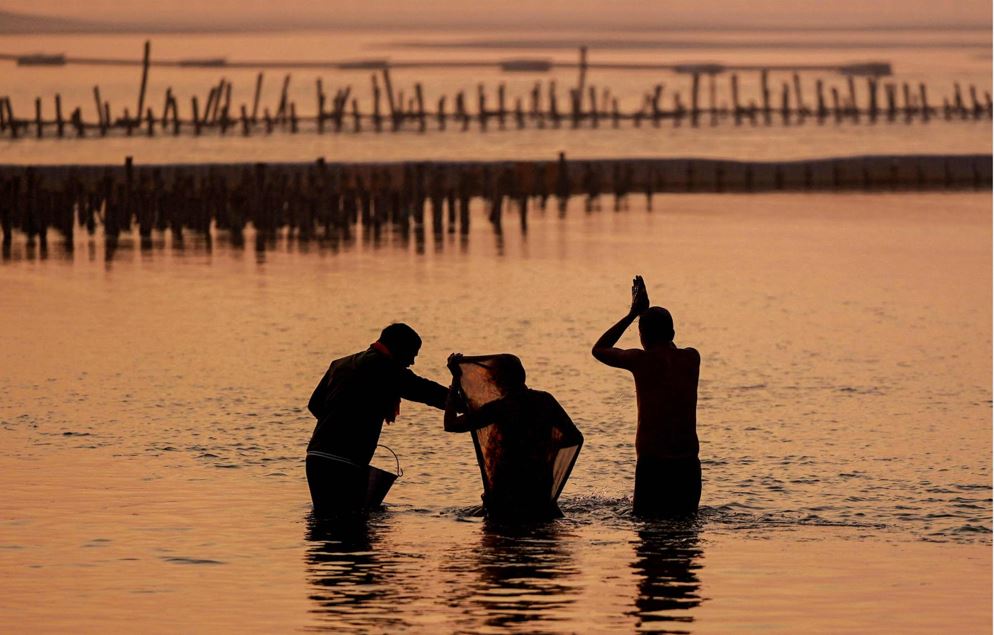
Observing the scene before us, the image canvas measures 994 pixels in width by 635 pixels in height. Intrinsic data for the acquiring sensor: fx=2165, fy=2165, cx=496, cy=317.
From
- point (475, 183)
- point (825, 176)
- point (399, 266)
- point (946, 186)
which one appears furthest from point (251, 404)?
point (825, 176)

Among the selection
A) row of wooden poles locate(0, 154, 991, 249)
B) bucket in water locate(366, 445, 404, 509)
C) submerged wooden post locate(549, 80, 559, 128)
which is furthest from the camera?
submerged wooden post locate(549, 80, 559, 128)

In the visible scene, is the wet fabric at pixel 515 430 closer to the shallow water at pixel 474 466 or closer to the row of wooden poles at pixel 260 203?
the shallow water at pixel 474 466

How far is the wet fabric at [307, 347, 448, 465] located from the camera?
11.2m

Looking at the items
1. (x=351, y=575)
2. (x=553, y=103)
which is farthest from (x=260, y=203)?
(x=553, y=103)

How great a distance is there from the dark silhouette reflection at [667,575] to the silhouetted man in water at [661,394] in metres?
0.38

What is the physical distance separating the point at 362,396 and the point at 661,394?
1.58m

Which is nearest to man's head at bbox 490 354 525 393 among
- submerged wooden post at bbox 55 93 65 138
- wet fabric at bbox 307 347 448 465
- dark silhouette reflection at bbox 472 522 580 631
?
wet fabric at bbox 307 347 448 465

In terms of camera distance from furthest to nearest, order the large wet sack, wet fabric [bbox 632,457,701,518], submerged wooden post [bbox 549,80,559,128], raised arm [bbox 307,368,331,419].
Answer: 1. submerged wooden post [bbox 549,80,559,128]
2. raised arm [bbox 307,368,331,419]
3. the large wet sack
4. wet fabric [bbox 632,457,701,518]

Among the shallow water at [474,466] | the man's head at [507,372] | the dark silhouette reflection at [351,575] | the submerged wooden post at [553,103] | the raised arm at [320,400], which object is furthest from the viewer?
the submerged wooden post at [553,103]

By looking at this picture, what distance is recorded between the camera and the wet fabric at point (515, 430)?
36.7ft

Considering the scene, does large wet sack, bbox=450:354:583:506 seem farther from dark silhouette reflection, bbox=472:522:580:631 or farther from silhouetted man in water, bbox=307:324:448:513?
dark silhouette reflection, bbox=472:522:580:631

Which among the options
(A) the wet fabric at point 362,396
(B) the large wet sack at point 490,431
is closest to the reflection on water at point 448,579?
(B) the large wet sack at point 490,431

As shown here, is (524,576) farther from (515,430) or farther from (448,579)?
(515,430)

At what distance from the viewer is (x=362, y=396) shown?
1123 cm
